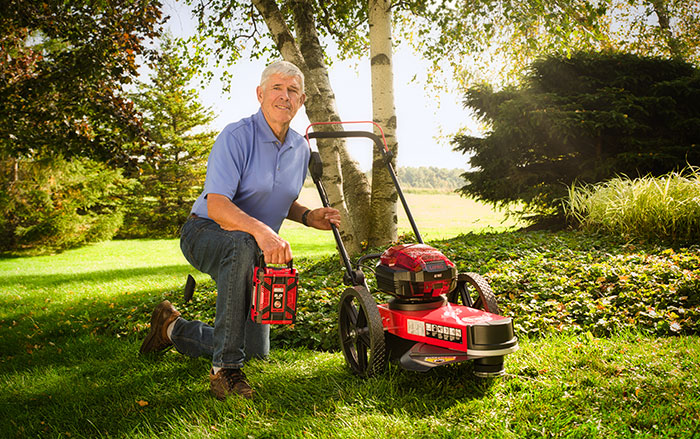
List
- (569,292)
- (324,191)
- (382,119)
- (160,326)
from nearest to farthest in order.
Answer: (324,191), (160,326), (569,292), (382,119)

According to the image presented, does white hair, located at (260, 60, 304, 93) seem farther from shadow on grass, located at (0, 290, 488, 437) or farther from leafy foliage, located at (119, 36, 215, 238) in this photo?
leafy foliage, located at (119, 36, 215, 238)

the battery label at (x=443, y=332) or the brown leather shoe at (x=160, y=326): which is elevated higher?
the battery label at (x=443, y=332)

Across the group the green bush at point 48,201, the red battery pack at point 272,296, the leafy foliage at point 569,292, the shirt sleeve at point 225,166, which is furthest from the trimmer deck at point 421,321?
the green bush at point 48,201

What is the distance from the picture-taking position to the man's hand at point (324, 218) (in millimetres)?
3152

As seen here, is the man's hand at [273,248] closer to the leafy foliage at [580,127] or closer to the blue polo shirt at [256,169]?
the blue polo shirt at [256,169]

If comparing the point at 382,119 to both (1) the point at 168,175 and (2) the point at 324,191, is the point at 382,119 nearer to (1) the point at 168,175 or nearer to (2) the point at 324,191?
(2) the point at 324,191

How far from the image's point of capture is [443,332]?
2.44 m

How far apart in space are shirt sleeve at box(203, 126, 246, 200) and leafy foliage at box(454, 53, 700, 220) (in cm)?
696

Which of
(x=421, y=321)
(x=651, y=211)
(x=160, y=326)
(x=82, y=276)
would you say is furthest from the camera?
(x=82, y=276)

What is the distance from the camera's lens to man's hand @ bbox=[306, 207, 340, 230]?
10.3 feet

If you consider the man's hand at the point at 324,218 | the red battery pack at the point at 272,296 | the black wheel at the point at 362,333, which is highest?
the man's hand at the point at 324,218

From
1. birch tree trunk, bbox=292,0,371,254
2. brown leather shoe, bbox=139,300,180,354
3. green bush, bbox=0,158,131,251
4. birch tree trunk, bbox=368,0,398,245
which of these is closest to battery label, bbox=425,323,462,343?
brown leather shoe, bbox=139,300,180,354

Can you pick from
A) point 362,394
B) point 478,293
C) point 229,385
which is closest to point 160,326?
point 229,385

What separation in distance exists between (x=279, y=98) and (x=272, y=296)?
3.84 ft
